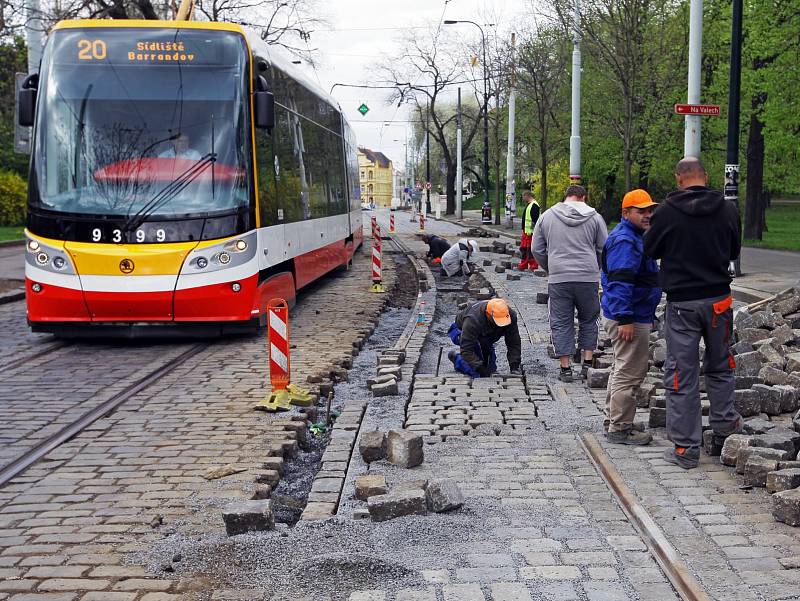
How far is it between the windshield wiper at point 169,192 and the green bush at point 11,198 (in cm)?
3442

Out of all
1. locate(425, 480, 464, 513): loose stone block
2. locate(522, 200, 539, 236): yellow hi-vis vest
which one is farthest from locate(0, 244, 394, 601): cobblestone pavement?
locate(522, 200, 539, 236): yellow hi-vis vest

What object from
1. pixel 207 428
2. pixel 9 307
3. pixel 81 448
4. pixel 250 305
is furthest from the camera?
pixel 9 307

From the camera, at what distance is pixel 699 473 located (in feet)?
20.2

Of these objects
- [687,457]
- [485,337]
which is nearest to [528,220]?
[485,337]

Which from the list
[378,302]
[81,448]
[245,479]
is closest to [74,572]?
[245,479]

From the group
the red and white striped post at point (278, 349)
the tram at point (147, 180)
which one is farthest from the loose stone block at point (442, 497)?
the tram at point (147, 180)

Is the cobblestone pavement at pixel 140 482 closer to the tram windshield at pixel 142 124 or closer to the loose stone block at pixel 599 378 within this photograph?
the tram windshield at pixel 142 124

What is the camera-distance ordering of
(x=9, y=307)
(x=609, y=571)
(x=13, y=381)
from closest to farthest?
(x=609, y=571) → (x=13, y=381) → (x=9, y=307)

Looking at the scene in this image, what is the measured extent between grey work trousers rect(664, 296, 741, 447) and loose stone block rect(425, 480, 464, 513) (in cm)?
177

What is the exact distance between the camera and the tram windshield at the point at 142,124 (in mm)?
11250

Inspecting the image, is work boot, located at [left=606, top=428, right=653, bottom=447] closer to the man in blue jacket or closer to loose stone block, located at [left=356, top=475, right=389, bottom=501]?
the man in blue jacket

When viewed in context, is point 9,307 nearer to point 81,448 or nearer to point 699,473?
point 81,448

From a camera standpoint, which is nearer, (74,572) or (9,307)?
(74,572)

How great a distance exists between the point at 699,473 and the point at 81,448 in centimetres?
440
